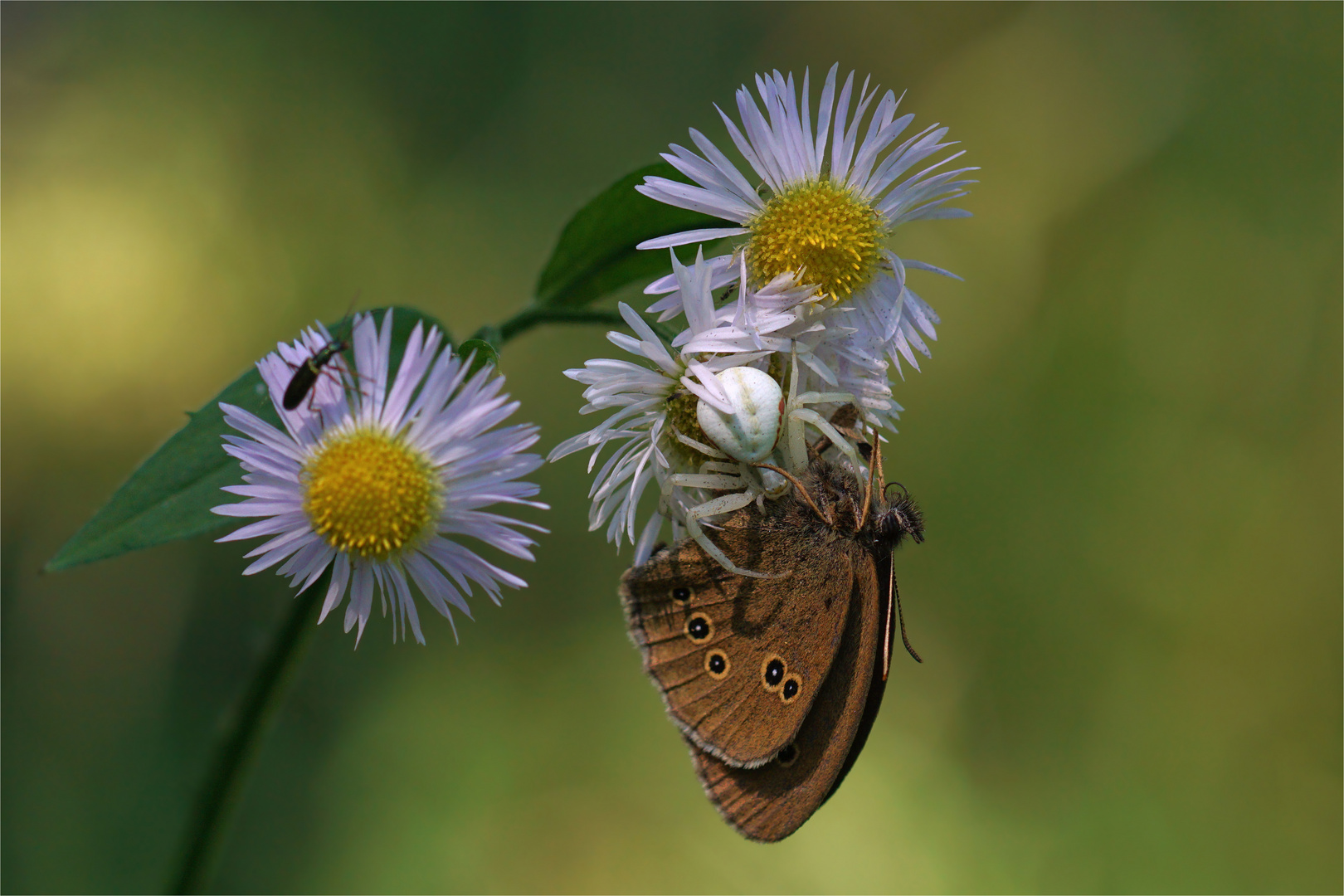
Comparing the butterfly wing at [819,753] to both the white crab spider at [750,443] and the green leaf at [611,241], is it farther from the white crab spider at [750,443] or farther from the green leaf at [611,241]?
the green leaf at [611,241]

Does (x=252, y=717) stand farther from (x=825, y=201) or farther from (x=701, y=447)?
(x=825, y=201)

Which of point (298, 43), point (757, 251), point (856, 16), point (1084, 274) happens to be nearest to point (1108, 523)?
point (1084, 274)

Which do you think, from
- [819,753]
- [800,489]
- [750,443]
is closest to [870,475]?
[800,489]

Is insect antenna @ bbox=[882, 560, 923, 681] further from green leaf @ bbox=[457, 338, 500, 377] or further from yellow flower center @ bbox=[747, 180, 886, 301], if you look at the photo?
green leaf @ bbox=[457, 338, 500, 377]

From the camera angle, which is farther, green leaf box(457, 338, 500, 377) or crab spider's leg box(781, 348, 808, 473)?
crab spider's leg box(781, 348, 808, 473)

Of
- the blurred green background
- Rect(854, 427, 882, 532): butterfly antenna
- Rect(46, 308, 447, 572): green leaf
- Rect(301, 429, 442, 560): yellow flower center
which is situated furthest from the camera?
the blurred green background

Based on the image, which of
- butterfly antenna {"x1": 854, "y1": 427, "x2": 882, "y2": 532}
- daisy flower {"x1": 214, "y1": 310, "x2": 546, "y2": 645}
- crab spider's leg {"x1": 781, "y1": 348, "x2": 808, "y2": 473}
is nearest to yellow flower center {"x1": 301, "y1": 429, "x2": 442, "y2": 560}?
daisy flower {"x1": 214, "y1": 310, "x2": 546, "y2": 645}

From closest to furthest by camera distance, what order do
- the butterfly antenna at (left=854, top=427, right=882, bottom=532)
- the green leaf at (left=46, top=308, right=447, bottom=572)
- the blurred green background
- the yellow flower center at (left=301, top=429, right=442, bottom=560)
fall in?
the green leaf at (left=46, top=308, right=447, bottom=572) → the yellow flower center at (left=301, top=429, right=442, bottom=560) → the butterfly antenna at (left=854, top=427, right=882, bottom=532) → the blurred green background
